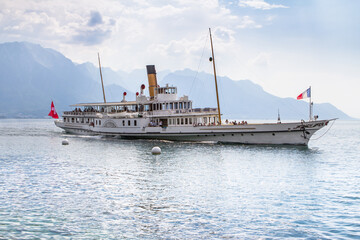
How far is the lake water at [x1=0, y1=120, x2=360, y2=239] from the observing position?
17609 millimetres

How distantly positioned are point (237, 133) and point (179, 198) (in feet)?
104

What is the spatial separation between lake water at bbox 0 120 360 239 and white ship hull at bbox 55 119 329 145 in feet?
34.9

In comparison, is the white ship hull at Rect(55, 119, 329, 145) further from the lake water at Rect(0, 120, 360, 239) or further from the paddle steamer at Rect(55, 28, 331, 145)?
the lake water at Rect(0, 120, 360, 239)

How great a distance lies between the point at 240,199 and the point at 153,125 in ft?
131

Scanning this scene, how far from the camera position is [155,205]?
21.7m

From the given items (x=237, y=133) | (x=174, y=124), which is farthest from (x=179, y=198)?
(x=174, y=124)

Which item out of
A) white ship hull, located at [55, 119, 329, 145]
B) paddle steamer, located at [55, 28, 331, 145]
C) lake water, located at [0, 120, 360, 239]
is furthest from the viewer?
paddle steamer, located at [55, 28, 331, 145]

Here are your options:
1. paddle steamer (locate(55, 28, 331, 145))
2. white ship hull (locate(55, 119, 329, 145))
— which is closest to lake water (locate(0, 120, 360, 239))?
white ship hull (locate(55, 119, 329, 145))

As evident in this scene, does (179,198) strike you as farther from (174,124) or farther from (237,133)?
(174,124)

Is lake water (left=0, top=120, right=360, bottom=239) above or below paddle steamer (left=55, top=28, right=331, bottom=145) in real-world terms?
below

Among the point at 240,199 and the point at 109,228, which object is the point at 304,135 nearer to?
the point at 240,199

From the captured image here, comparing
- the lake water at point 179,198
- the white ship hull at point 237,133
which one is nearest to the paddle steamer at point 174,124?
the white ship hull at point 237,133

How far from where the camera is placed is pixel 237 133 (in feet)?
176

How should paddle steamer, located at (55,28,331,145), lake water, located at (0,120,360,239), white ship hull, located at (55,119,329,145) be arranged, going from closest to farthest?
lake water, located at (0,120,360,239)
white ship hull, located at (55,119,329,145)
paddle steamer, located at (55,28,331,145)
